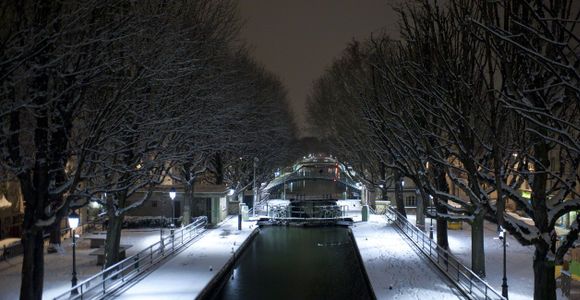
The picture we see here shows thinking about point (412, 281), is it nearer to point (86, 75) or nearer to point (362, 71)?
point (86, 75)

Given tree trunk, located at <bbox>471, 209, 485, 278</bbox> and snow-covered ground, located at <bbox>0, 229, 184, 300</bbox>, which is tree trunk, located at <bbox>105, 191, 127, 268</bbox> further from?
tree trunk, located at <bbox>471, 209, 485, 278</bbox>

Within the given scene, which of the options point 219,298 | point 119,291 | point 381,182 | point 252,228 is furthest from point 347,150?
point 119,291

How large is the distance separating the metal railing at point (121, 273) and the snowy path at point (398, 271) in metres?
9.66

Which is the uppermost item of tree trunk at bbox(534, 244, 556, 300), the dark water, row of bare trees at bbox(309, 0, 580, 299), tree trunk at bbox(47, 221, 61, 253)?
row of bare trees at bbox(309, 0, 580, 299)

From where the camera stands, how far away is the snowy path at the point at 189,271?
65.9 feet

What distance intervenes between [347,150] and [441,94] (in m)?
30.3

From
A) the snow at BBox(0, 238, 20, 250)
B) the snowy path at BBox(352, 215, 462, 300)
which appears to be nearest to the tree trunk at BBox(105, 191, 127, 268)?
the snow at BBox(0, 238, 20, 250)

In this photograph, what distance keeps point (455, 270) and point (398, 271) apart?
2374 mm

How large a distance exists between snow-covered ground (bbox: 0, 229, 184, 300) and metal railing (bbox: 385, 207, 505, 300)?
14.6m

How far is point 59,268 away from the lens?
81.3 ft

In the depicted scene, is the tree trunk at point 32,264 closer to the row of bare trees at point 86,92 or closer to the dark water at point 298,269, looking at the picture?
the row of bare trees at point 86,92

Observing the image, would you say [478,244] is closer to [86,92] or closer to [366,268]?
[366,268]

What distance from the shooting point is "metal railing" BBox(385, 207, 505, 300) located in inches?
735

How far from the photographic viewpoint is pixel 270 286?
2519cm
